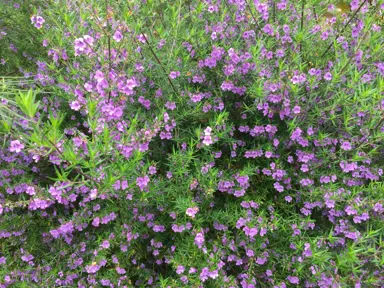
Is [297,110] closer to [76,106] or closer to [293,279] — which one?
[293,279]

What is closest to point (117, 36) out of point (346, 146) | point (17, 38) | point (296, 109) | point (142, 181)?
point (142, 181)

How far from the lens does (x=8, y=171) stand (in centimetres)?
277

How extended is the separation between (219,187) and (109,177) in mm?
911

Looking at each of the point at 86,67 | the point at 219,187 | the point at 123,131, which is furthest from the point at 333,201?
the point at 86,67

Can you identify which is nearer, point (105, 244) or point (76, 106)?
point (76, 106)

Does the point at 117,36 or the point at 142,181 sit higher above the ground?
the point at 117,36

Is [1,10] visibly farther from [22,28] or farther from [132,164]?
[132,164]

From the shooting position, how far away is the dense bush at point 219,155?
90.6 inches

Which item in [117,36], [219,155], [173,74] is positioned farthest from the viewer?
[219,155]

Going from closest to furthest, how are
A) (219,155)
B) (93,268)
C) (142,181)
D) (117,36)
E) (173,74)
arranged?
(117,36), (142,181), (93,268), (173,74), (219,155)

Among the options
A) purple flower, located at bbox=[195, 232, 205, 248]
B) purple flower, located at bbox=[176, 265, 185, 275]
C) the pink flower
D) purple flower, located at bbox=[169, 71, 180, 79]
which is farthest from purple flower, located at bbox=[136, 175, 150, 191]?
the pink flower

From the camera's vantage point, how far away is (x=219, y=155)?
102 inches

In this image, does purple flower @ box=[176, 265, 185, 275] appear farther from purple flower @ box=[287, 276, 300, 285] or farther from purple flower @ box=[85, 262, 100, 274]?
purple flower @ box=[287, 276, 300, 285]

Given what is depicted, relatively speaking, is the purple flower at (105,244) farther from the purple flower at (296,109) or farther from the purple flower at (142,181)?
the purple flower at (296,109)
